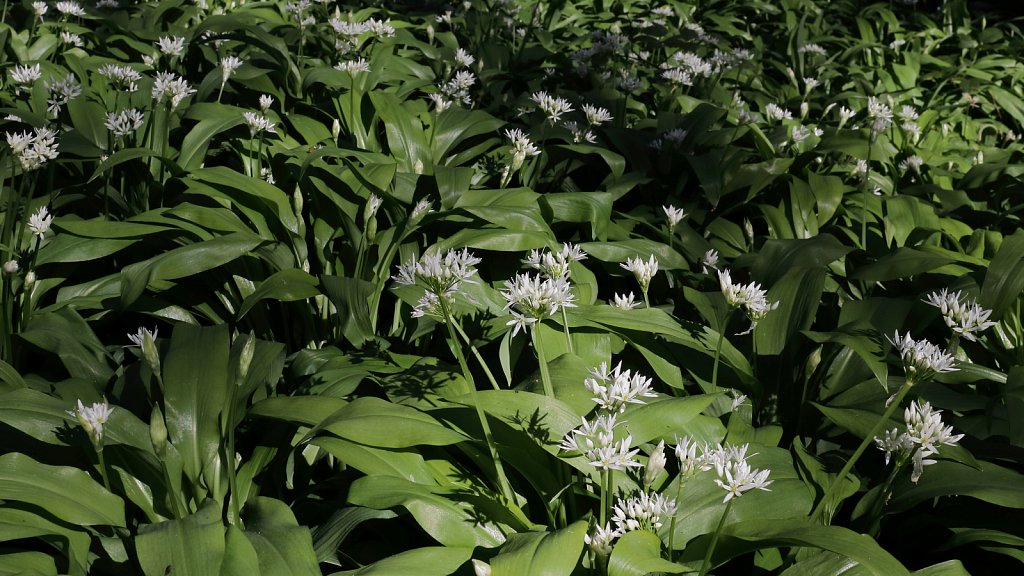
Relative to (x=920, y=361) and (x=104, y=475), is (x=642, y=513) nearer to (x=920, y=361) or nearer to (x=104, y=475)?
(x=920, y=361)

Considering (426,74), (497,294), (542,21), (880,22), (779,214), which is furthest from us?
(880,22)

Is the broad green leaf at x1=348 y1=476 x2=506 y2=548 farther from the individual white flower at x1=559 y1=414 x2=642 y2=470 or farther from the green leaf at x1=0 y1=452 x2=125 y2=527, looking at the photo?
the green leaf at x1=0 y1=452 x2=125 y2=527

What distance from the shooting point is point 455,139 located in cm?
375

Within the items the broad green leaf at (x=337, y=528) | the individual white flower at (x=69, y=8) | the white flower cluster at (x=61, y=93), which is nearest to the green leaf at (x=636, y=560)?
the broad green leaf at (x=337, y=528)

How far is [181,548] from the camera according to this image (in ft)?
5.36

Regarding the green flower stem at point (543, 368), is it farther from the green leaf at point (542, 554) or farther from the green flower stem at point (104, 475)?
the green flower stem at point (104, 475)

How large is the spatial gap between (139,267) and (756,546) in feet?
6.15

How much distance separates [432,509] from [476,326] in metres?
0.86

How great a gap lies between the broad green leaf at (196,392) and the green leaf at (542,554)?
0.82m

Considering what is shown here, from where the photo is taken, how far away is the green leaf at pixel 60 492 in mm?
1729

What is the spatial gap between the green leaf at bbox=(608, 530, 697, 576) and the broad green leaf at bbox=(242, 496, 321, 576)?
0.59 metres

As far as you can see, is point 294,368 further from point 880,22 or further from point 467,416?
point 880,22

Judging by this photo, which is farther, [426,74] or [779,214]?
[426,74]

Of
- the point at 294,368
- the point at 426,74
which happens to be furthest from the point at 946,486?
the point at 426,74
